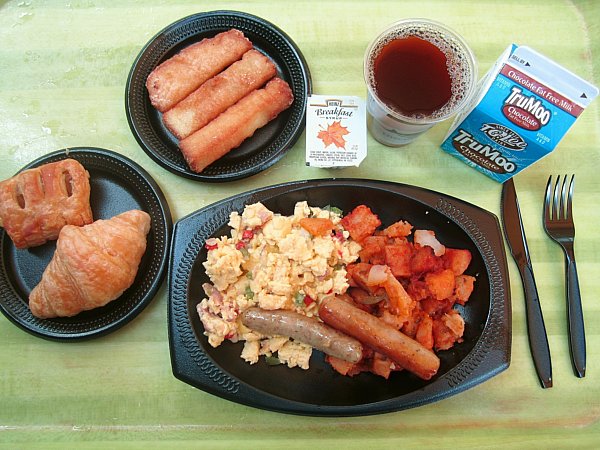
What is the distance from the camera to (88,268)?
2176mm

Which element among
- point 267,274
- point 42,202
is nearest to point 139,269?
point 42,202

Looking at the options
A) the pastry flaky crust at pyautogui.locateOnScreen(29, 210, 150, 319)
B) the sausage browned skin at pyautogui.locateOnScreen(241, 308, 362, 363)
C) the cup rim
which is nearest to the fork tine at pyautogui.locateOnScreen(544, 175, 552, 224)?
the cup rim

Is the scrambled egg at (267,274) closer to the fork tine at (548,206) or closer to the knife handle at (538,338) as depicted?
the knife handle at (538,338)

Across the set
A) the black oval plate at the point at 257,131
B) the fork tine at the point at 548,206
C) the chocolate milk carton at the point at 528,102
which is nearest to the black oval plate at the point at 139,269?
the black oval plate at the point at 257,131

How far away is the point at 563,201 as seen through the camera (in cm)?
257

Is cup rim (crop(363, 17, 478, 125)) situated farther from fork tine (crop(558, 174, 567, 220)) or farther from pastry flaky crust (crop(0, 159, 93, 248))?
pastry flaky crust (crop(0, 159, 93, 248))

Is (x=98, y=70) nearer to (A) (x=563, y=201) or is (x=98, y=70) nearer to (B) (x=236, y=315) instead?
(B) (x=236, y=315)

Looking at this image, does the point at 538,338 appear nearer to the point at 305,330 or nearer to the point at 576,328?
the point at 576,328

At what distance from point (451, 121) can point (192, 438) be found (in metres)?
2.28

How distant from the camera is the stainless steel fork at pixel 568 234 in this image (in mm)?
2447

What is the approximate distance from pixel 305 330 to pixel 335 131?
3.29 ft

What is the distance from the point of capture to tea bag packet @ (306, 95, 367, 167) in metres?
2.31

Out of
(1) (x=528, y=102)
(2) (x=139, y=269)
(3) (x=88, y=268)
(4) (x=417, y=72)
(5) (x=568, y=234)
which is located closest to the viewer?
(1) (x=528, y=102)

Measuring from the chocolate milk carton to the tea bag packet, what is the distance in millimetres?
532
